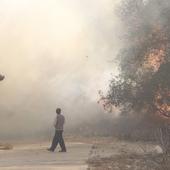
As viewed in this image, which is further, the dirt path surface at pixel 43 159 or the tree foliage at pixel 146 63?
the tree foliage at pixel 146 63

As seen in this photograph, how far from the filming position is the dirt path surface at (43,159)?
1448 centimetres

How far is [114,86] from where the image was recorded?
19.7 meters

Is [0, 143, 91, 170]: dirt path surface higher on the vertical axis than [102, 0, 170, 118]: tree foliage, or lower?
lower

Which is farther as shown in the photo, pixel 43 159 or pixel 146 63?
pixel 146 63

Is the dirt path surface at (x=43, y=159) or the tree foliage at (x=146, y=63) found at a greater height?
the tree foliage at (x=146, y=63)

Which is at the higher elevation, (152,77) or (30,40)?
(30,40)

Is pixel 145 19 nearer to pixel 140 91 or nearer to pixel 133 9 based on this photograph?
pixel 133 9

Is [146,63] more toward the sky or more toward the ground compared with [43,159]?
more toward the sky

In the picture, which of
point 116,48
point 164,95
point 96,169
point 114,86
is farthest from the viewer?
point 116,48

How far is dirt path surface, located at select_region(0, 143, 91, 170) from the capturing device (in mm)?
14477

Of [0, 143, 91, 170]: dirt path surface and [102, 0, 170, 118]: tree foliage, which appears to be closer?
[0, 143, 91, 170]: dirt path surface

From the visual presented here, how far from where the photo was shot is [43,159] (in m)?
16.2

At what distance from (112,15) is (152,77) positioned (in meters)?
9.51

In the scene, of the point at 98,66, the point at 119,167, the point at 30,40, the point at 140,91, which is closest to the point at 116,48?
the point at 98,66
